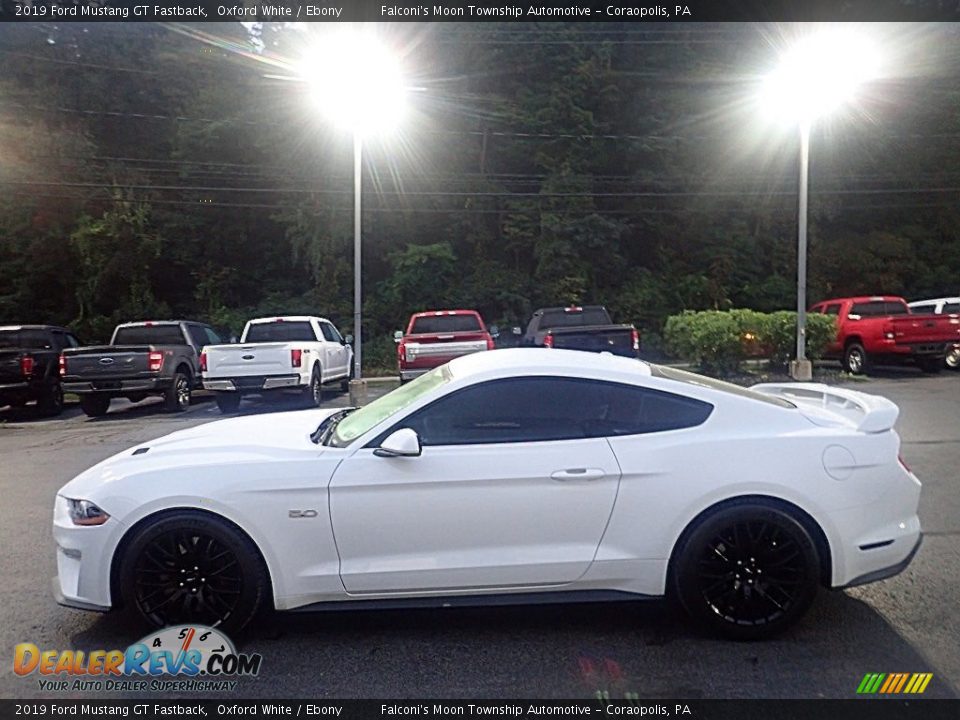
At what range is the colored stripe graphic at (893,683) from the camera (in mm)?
3467

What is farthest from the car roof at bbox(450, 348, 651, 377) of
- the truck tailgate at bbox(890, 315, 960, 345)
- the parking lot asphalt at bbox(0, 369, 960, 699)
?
the truck tailgate at bbox(890, 315, 960, 345)

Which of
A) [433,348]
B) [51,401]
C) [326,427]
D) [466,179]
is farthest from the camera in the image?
[466,179]

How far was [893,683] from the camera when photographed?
3529mm

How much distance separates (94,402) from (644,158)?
24.1 m

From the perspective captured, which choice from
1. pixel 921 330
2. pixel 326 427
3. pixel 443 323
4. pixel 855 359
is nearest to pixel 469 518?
pixel 326 427

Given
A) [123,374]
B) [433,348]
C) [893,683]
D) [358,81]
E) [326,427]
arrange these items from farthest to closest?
[358,81], [433,348], [123,374], [326,427], [893,683]

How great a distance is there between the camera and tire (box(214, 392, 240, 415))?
13.8 m

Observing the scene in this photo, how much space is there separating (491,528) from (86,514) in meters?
2.07

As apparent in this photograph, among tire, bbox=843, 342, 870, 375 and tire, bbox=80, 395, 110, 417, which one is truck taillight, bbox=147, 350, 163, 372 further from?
tire, bbox=843, 342, 870, 375

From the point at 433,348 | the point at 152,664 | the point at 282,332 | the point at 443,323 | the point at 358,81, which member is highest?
the point at 358,81

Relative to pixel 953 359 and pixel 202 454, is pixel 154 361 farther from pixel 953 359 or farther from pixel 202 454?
pixel 953 359

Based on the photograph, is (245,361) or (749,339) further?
(749,339)

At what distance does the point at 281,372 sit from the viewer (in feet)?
43.1
